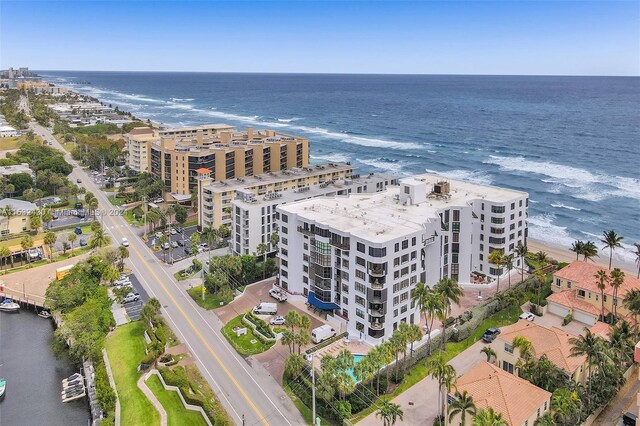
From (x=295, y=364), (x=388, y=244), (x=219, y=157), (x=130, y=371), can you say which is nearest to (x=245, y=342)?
(x=130, y=371)

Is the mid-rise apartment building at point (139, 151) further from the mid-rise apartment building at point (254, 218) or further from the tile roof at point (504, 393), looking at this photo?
the tile roof at point (504, 393)

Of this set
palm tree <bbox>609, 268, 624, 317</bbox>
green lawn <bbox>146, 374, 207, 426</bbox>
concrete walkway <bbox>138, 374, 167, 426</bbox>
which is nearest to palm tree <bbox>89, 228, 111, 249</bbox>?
concrete walkway <bbox>138, 374, 167, 426</bbox>

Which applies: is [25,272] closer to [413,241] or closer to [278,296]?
[278,296]

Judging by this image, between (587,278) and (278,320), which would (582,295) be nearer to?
(587,278)

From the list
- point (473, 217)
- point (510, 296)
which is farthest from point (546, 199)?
point (510, 296)

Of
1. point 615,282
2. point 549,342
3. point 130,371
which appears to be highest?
point 615,282

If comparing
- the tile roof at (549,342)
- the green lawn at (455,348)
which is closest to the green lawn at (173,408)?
the green lawn at (455,348)

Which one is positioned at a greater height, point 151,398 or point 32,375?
point 151,398
